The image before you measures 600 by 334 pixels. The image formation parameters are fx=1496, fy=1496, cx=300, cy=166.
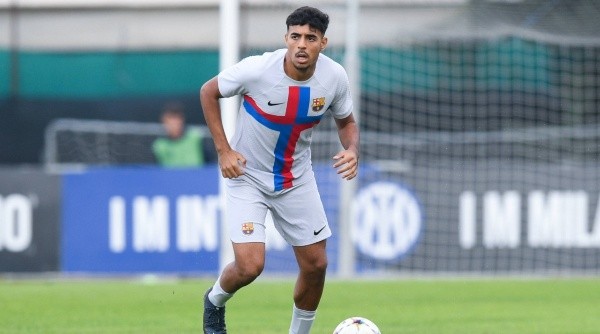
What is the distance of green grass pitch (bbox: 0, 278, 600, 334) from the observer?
11211mm

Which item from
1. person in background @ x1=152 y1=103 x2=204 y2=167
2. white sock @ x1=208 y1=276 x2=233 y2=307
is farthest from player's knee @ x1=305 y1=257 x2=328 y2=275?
person in background @ x1=152 y1=103 x2=204 y2=167

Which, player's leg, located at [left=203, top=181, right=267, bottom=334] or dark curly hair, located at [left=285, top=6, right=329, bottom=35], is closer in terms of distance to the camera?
dark curly hair, located at [left=285, top=6, right=329, bottom=35]

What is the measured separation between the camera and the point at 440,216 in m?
17.2

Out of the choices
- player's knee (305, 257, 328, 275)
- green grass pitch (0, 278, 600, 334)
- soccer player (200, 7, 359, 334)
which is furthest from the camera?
green grass pitch (0, 278, 600, 334)

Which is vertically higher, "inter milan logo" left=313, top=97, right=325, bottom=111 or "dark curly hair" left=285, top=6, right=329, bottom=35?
"dark curly hair" left=285, top=6, right=329, bottom=35

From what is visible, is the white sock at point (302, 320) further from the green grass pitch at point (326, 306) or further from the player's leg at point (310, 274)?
the green grass pitch at point (326, 306)

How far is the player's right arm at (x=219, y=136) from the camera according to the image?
352 inches

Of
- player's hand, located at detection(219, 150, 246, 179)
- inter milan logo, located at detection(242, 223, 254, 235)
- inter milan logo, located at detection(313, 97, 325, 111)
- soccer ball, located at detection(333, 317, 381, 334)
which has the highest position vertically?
inter milan logo, located at detection(313, 97, 325, 111)

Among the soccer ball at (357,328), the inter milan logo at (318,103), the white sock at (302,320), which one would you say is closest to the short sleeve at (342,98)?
the inter milan logo at (318,103)

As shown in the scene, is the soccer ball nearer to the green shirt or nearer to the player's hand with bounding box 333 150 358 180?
the player's hand with bounding box 333 150 358 180

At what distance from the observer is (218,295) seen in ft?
30.5

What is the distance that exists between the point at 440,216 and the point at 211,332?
8137 millimetres

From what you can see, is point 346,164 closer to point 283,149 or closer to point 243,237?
point 283,149

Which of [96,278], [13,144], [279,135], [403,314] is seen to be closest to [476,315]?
[403,314]
